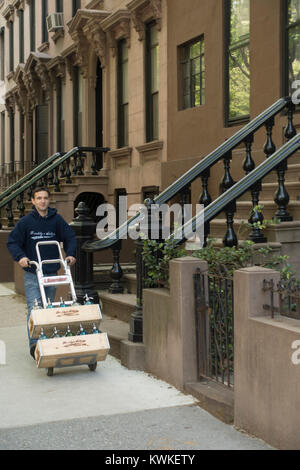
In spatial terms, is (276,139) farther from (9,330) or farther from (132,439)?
(132,439)

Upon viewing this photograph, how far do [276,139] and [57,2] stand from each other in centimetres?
1321

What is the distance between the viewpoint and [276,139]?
10648 millimetres

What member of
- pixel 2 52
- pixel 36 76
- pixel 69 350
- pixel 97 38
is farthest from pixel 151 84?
pixel 2 52

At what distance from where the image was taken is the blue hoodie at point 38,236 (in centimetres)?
752

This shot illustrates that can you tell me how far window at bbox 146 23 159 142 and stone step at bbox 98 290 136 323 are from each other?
636 cm

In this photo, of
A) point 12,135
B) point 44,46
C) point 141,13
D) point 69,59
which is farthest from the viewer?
point 12,135

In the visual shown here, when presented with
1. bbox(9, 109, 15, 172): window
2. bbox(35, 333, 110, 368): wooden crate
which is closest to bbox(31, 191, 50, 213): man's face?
bbox(35, 333, 110, 368): wooden crate

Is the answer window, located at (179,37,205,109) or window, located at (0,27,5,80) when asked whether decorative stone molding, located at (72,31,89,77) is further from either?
window, located at (0,27,5,80)

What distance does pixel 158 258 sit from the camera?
24.1 feet

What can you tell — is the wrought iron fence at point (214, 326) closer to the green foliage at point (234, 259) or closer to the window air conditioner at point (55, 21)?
the green foliage at point (234, 259)

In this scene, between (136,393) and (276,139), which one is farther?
(276,139)

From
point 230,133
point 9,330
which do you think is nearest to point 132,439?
point 9,330

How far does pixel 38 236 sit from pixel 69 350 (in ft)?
4.78

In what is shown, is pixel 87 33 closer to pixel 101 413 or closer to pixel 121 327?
pixel 121 327
